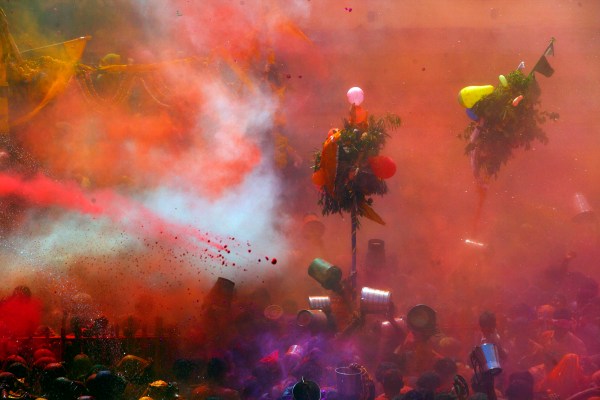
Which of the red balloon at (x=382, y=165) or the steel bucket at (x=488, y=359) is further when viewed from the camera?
the red balloon at (x=382, y=165)

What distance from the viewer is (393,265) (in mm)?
13898

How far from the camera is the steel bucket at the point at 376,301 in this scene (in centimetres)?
1030

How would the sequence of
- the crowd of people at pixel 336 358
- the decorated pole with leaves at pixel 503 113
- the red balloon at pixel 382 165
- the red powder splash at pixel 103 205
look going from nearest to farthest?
the crowd of people at pixel 336 358 < the red balloon at pixel 382 165 < the decorated pole with leaves at pixel 503 113 < the red powder splash at pixel 103 205

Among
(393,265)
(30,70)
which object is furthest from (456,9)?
(30,70)

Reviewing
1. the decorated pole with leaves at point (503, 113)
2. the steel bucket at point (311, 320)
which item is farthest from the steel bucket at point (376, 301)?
the decorated pole with leaves at point (503, 113)

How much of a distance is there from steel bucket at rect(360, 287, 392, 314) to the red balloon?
8.24 feet

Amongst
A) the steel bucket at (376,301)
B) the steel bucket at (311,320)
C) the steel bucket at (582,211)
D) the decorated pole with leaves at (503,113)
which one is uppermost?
the decorated pole with leaves at (503,113)

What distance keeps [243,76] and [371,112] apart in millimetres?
4587

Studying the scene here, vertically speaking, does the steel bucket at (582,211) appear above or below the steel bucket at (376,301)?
above

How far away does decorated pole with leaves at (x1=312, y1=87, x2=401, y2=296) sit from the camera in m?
10.3

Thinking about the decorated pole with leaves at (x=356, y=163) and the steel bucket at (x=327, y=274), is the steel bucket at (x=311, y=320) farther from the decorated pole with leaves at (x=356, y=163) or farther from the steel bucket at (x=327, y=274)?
the decorated pole with leaves at (x=356, y=163)

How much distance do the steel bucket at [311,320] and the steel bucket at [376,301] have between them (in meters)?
0.98

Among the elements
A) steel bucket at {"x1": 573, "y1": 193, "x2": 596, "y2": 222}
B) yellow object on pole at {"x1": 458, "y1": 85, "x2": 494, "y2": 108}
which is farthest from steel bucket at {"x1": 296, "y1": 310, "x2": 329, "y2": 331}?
steel bucket at {"x1": 573, "y1": 193, "x2": 596, "y2": 222}

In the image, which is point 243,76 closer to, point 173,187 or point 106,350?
point 173,187
